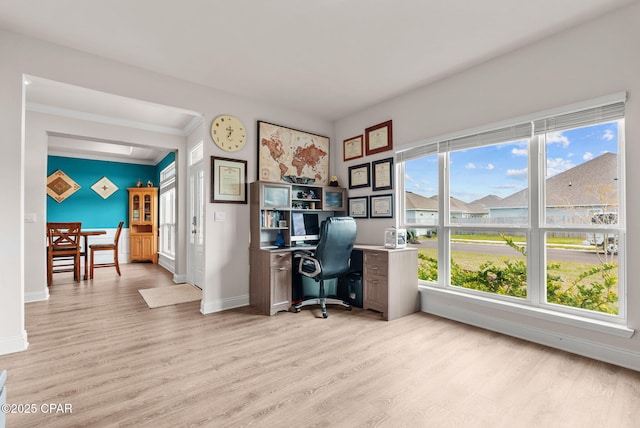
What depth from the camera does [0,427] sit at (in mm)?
971

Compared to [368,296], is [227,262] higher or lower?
higher

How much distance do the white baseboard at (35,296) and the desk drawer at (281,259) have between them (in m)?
3.37

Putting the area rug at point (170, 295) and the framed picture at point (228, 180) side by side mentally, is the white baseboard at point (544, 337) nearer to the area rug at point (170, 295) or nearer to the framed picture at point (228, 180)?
the framed picture at point (228, 180)

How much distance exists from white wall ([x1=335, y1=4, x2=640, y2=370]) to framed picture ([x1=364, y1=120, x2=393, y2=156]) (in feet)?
0.76

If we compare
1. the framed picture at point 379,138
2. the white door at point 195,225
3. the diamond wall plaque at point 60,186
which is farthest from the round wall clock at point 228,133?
the diamond wall plaque at point 60,186

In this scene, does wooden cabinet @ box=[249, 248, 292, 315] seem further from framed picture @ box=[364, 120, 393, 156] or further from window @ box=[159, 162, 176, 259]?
window @ box=[159, 162, 176, 259]

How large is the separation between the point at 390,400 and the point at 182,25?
3.25 m

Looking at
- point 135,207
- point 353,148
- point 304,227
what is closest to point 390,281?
point 304,227

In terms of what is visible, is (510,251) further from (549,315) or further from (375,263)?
(375,263)

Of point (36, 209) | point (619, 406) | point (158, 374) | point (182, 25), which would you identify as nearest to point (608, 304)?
point (619, 406)

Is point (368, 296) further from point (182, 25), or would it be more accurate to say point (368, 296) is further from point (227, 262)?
point (182, 25)

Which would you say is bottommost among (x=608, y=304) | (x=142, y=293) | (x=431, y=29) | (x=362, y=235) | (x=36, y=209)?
(x=142, y=293)

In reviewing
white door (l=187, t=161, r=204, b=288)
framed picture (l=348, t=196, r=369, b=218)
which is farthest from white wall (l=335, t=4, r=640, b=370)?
white door (l=187, t=161, r=204, b=288)

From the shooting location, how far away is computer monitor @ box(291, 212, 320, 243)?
4.04 m
